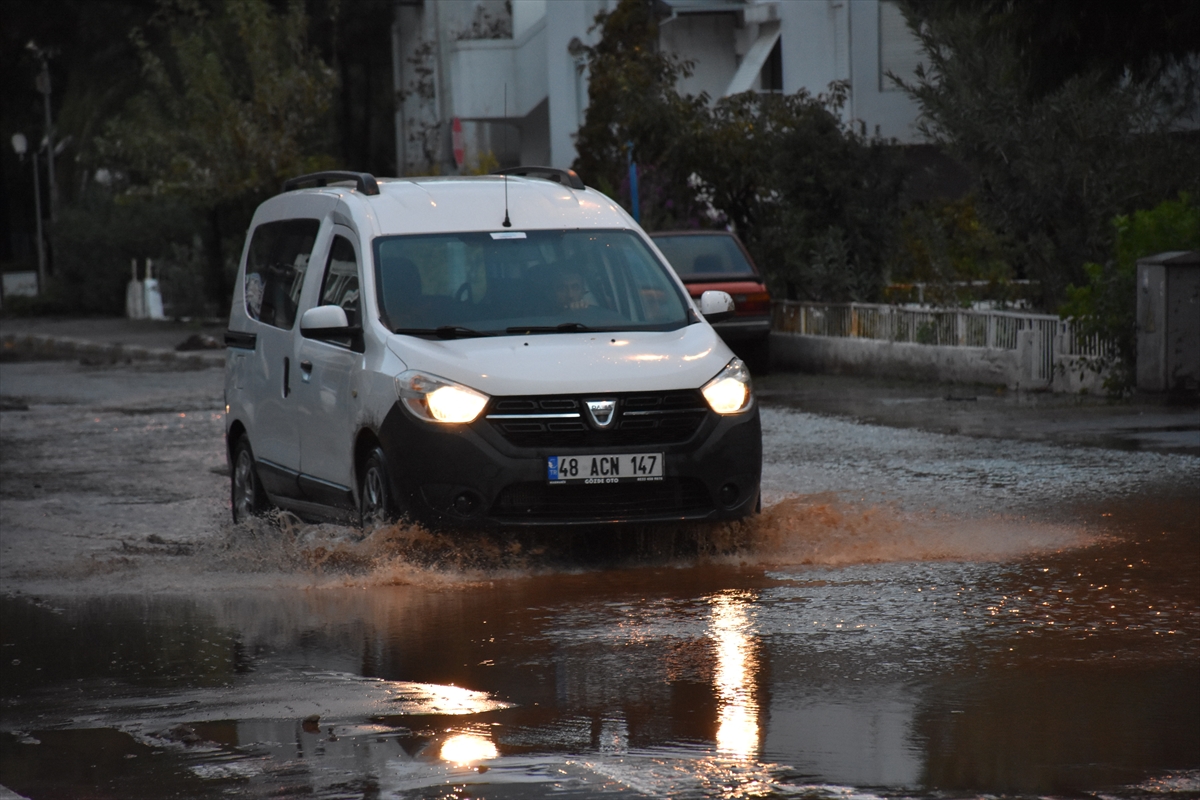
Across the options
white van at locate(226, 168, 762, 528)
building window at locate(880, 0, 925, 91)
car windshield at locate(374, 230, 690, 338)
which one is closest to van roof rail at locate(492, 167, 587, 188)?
white van at locate(226, 168, 762, 528)

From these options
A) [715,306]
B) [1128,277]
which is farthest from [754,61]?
[715,306]

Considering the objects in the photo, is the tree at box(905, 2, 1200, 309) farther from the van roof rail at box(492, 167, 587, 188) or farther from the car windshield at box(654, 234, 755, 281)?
the van roof rail at box(492, 167, 587, 188)

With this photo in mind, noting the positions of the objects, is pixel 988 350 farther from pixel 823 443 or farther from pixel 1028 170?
pixel 823 443

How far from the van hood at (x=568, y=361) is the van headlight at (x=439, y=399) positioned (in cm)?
4

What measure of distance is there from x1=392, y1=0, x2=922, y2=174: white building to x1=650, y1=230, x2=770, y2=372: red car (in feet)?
16.6

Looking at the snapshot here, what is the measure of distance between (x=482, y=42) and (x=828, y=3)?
40.8ft

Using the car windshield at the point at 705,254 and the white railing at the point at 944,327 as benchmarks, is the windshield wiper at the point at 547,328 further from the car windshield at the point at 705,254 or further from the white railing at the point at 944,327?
the car windshield at the point at 705,254

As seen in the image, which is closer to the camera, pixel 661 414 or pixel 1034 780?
pixel 1034 780

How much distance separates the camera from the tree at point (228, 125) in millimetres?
37844

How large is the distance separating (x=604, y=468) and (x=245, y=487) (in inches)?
128

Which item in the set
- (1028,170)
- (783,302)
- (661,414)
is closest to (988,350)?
(1028,170)

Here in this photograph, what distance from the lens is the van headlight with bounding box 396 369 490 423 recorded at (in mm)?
8906

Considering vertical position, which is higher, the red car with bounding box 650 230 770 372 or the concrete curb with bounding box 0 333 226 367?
the red car with bounding box 650 230 770 372

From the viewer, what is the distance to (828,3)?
33.4 meters
